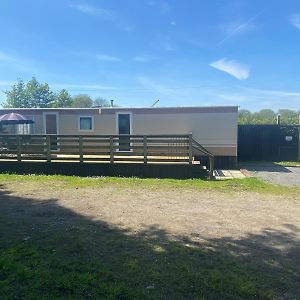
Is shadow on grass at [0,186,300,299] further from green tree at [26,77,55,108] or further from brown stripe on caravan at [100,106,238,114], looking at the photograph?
green tree at [26,77,55,108]

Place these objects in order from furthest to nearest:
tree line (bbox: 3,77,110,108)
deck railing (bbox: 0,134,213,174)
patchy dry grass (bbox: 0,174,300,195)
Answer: tree line (bbox: 3,77,110,108), deck railing (bbox: 0,134,213,174), patchy dry grass (bbox: 0,174,300,195)

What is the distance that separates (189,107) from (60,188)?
745cm

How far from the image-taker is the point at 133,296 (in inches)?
117

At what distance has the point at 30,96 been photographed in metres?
59.2

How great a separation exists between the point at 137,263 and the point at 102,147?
796 centimetres

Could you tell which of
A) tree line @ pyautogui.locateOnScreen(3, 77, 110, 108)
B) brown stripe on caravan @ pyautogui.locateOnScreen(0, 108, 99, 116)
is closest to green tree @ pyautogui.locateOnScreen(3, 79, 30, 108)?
tree line @ pyautogui.locateOnScreen(3, 77, 110, 108)

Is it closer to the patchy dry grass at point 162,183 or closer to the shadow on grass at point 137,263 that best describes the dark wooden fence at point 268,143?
the patchy dry grass at point 162,183

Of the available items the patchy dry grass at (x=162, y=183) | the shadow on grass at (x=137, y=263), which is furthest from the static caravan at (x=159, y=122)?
the shadow on grass at (x=137, y=263)

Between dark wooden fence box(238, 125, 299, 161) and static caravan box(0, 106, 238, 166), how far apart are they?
363cm

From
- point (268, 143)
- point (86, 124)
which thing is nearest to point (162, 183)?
point (86, 124)

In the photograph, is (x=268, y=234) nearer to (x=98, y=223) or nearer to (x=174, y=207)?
(x=174, y=207)

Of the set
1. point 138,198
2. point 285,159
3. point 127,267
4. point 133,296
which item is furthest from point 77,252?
point 285,159

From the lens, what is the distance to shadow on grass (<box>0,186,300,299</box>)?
10.0 ft

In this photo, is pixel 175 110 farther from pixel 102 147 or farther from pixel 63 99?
pixel 63 99
